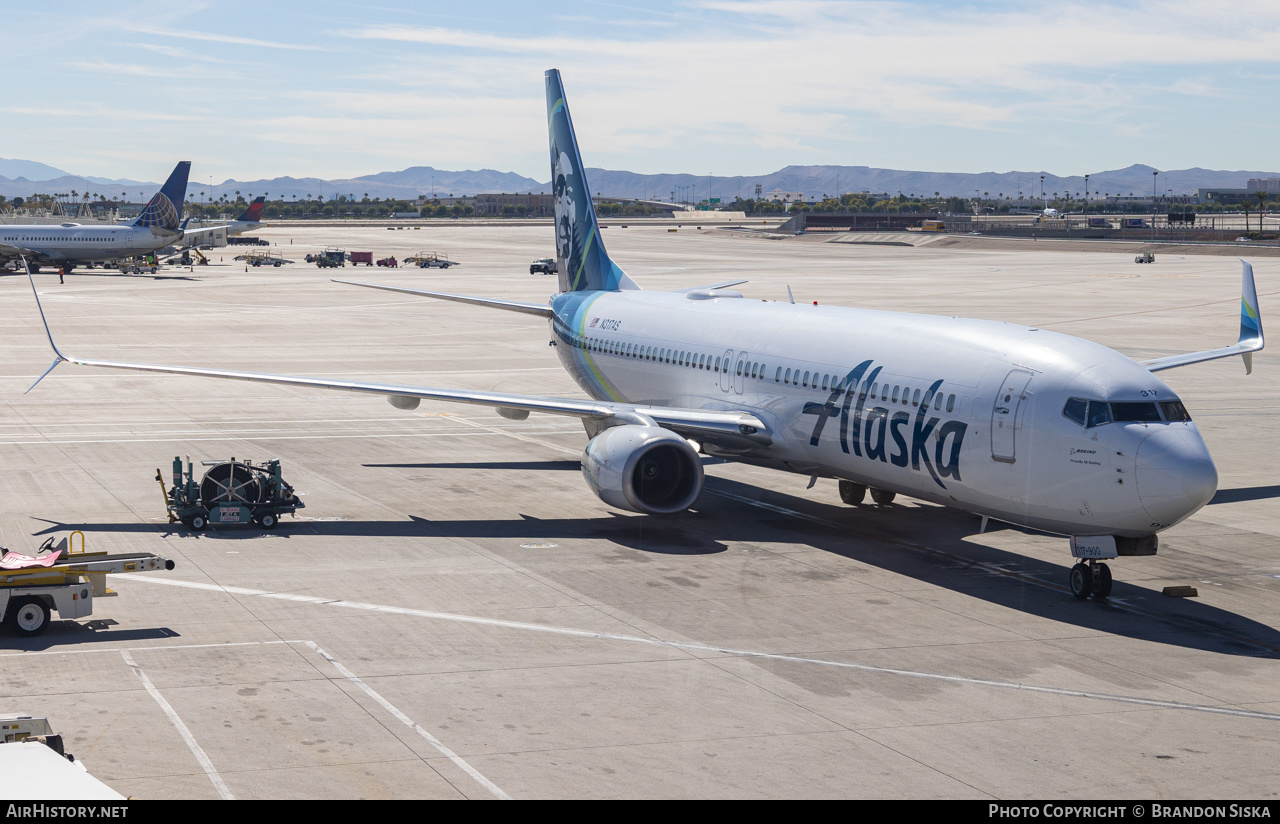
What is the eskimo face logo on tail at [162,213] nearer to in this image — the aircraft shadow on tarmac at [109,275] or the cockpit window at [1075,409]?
the aircraft shadow on tarmac at [109,275]

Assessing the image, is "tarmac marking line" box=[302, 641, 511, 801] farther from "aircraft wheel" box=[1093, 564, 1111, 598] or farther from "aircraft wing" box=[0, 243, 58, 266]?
"aircraft wing" box=[0, 243, 58, 266]

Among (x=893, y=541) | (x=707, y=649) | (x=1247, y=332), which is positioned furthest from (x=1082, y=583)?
(x=1247, y=332)

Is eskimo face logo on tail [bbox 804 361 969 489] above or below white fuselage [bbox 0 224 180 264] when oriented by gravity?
below

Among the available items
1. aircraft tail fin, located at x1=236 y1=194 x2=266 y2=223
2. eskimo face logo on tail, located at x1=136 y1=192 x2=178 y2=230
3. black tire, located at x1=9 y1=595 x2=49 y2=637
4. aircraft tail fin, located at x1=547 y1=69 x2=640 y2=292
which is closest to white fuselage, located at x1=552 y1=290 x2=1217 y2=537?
aircraft tail fin, located at x1=547 y1=69 x2=640 y2=292

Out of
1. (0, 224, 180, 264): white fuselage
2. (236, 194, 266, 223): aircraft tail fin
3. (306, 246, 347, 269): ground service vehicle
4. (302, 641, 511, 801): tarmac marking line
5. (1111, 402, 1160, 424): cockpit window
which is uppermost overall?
(236, 194, 266, 223): aircraft tail fin

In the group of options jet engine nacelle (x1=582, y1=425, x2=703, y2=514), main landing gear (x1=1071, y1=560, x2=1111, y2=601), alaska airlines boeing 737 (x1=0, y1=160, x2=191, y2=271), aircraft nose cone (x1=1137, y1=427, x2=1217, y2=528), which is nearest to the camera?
aircraft nose cone (x1=1137, y1=427, x2=1217, y2=528)

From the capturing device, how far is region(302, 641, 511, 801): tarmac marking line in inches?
563

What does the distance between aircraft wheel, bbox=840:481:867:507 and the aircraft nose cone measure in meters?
10.1

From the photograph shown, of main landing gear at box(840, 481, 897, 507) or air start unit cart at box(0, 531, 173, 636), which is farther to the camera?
main landing gear at box(840, 481, 897, 507)

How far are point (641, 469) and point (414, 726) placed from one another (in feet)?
39.1

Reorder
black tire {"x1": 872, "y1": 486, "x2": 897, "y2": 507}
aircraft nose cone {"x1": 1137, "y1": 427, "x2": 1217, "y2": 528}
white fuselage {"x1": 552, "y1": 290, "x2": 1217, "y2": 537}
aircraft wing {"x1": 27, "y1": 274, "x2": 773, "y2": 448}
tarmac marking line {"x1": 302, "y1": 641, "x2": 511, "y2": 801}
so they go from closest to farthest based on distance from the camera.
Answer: tarmac marking line {"x1": 302, "y1": 641, "x2": 511, "y2": 801}
aircraft nose cone {"x1": 1137, "y1": 427, "x2": 1217, "y2": 528}
white fuselage {"x1": 552, "y1": 290, "x2": 1217, "y2": 537}
aircraft wing {"x1": 27, "y1": 274, "x2": 773, "y2": 448}
black tire {"x1": 872, "y1": 486, "x2": 897, "y2": 507}

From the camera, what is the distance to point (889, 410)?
2534cm

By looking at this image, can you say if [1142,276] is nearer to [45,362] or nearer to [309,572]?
[45,362]

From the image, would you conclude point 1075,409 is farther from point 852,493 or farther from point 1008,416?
point 852,493
